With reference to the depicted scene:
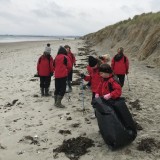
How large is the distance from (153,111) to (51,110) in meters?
3.11

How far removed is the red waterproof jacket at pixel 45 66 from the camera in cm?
1267

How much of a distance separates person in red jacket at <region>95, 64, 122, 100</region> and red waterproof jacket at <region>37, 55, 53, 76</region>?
5.11 m

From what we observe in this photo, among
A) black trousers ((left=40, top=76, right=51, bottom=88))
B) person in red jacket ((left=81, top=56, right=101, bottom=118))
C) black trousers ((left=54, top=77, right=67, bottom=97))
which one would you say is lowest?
black trousers ((left=40, top=76, right=51, bottom=88))

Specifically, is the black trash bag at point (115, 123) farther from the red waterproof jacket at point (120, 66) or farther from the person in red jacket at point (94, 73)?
the red waterproof jacket at point (120, 66)

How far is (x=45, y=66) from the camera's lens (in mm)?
12695

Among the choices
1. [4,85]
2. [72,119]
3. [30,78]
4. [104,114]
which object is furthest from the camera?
[30,78]

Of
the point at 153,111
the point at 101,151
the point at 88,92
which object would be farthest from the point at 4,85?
the point at 101,151

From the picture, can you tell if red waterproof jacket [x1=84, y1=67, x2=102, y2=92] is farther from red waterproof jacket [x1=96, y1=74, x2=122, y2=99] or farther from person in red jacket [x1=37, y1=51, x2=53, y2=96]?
person in red jacket [x1=37, y1=51, x2=53, y2=96]

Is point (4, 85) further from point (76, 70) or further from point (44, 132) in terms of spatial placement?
point (44, 132)

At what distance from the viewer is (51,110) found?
417 inches

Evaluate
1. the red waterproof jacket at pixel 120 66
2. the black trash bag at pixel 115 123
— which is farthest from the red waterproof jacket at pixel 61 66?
the black trash bag at pixel 115 123

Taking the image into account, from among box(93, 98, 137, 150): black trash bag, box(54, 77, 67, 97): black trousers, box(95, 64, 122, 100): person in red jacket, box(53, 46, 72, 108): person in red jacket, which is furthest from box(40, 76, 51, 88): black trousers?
box(93, 98, 137, 150): black trash bag

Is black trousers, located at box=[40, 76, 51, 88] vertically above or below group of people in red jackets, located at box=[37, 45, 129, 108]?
below

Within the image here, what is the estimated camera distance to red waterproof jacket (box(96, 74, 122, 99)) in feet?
24.6
